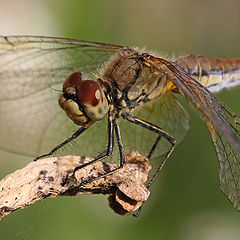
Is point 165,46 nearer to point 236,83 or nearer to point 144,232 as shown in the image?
point 236,83

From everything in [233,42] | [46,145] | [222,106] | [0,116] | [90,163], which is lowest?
[90,163]

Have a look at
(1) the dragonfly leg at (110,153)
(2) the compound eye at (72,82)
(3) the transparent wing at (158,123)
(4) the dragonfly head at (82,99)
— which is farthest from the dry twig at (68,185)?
(3) the transparent wing at (158,123)

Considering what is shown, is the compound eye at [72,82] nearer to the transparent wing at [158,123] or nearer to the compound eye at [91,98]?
the compound eye at [91,98]

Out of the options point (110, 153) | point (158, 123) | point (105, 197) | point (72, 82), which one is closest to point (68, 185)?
point (110, 153)

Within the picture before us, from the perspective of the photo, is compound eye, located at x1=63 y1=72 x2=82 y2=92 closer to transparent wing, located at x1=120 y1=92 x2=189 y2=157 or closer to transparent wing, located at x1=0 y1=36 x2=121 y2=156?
transparent wing, located at x1=0 y1=36 x2=121 y2=156

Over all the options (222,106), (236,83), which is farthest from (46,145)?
(236,83)

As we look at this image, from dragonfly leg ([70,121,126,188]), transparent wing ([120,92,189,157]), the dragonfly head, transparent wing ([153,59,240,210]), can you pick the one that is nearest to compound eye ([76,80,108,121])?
the dragonfly head

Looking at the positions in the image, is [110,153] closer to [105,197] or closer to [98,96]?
[98,96]
